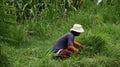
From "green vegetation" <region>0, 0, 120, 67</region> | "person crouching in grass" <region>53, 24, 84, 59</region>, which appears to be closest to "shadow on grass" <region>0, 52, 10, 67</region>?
"green vegetation" <region>0, 0, 120, 67</region>

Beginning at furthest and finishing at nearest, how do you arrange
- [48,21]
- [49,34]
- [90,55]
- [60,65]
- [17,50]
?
[48,21], [49,34], [17,50], [90,55], [60,65]

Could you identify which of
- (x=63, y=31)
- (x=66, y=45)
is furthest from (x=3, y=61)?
(x=63, y=31)

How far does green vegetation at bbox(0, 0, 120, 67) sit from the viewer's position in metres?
5.73

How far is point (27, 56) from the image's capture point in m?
6.20

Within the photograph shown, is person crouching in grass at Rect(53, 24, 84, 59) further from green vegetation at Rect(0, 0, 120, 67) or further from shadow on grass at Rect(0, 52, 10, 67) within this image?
shadow on grass at Rect(0, 52, 10, 67)

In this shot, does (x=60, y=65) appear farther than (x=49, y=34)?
No

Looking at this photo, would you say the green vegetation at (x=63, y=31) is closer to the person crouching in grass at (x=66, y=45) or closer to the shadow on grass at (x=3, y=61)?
the person crouching in grass at (x=66, y=45)

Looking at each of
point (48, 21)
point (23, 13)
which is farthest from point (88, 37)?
point (23, 13)

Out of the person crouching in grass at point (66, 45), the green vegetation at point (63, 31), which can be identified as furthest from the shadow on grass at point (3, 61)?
the person crouching in grass at point (66, 45)

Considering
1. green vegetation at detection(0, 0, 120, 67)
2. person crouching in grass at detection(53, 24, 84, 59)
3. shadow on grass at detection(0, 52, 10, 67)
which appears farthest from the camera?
person crouching in grass at detection(53, 24, 84, 59)

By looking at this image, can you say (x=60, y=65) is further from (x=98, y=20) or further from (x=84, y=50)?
(x=98, y=20)

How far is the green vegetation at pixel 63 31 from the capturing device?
5730 mm

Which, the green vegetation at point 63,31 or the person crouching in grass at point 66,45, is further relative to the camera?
the person crouching in grass at point 66,45

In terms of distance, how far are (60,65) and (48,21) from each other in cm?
242
